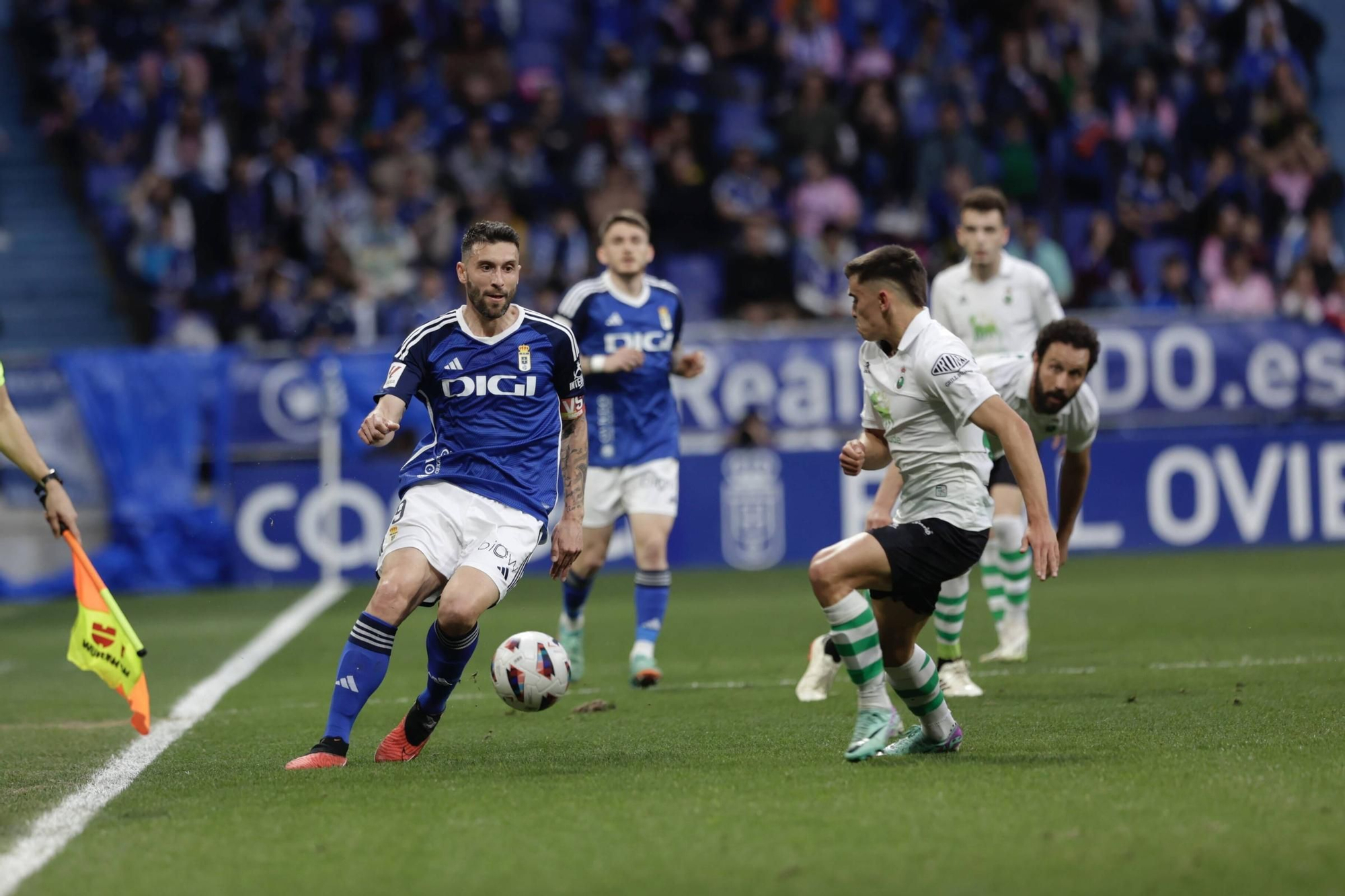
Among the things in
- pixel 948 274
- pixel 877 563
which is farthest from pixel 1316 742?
pixel 948 274

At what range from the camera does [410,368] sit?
6.61 metres

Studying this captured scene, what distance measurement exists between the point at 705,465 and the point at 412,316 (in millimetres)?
3118

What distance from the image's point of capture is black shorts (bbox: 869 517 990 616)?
238 inches

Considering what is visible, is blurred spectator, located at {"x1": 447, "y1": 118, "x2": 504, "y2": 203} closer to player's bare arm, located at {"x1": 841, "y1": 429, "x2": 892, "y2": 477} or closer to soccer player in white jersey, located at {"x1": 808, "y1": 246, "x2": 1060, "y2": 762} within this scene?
player's bare arm, located at {"x1": 841, "y1": 429, "x2": 892, "y2": 477}

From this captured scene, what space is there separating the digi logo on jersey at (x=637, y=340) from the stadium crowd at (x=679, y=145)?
288 inches

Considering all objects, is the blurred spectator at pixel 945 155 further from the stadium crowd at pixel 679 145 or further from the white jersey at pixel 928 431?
the white jersey at pixel 928 431

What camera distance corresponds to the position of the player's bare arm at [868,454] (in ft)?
20.4

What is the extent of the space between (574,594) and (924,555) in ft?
11.8

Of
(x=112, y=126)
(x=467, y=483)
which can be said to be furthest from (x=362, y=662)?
(x=112, y=126)

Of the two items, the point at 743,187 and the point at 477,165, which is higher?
the point at 477,165

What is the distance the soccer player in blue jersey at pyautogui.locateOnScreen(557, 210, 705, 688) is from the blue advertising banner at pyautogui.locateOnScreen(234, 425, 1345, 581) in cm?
635

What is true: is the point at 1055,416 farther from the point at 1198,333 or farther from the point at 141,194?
the point at 141,194

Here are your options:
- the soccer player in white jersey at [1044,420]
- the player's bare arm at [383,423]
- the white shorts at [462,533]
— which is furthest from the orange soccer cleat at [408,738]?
the soccer player in white jersey at [1044,420]

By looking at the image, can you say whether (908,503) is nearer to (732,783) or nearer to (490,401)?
(732,783)
